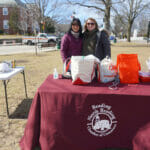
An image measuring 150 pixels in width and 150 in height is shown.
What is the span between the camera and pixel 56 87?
2090 mm

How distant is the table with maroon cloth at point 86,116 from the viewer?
1953mm

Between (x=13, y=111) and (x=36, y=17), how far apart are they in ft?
82.9

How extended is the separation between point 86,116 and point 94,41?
145 centimetres

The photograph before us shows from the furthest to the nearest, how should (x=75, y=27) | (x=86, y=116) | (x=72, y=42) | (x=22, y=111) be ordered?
1. (x=22, y=111)
2. (x=72, y=42)
3. (x=75, y=27)
4. (x=86, y=116)

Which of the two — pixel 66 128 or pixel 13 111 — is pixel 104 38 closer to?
pixel 66 128

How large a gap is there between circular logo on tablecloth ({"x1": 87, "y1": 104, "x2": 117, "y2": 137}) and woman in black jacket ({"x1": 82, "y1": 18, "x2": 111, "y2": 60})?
1289 millimetres

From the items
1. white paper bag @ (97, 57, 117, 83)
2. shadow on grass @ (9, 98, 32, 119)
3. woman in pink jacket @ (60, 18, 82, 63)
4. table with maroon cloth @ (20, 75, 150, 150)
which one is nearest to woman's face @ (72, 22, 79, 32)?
woman in pink jacket @ (60, 18, 82, 63)

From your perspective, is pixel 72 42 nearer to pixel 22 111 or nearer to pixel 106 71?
pixel 106 71

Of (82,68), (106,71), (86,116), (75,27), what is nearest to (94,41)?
(75,27)

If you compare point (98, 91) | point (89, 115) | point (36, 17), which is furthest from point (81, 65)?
point (36, 17)

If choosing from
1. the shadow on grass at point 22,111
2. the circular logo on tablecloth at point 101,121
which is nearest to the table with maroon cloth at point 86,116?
the circular logo on tablecloth at point 101,121

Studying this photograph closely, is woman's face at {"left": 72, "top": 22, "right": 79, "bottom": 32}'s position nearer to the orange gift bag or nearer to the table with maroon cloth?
the orange gift bag

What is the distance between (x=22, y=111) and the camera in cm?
344

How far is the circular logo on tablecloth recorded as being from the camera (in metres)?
2.00
